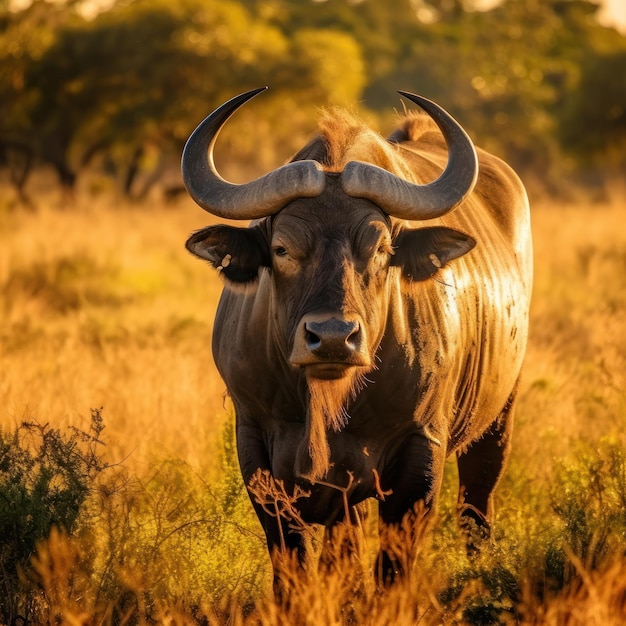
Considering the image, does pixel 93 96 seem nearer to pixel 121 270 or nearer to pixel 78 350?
pixel 121 270

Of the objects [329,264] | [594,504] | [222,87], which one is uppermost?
[222,87]

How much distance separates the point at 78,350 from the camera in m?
10.1

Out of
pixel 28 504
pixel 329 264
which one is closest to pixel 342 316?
pixel 329 264

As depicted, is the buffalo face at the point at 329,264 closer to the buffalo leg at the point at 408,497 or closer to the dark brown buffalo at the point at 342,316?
the dark brown buffalo at the point at 342,316

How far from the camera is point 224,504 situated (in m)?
5.98

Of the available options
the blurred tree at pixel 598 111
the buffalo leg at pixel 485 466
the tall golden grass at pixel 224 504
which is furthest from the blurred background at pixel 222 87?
the buffalo leg at pixel 485 466

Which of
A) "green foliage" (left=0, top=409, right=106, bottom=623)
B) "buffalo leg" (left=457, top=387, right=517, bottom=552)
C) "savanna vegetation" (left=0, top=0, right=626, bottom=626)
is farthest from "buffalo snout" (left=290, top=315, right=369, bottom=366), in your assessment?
"buffalo leg" (left=457, top=387, right=517, bottom=552)

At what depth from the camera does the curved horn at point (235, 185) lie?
16.2ft

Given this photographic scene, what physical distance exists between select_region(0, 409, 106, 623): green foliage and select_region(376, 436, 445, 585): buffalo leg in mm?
1183

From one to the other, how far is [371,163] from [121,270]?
10.6 meters

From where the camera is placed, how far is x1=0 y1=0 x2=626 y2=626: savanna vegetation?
16.8 feet

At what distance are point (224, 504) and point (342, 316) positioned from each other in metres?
1.76

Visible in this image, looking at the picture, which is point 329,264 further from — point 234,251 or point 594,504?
point 594,504

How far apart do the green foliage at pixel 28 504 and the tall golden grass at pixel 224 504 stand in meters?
0.07
